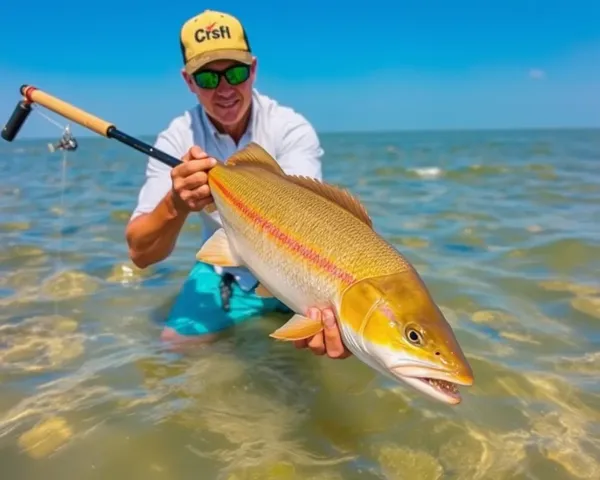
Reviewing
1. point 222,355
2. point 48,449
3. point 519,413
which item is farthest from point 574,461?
point 48,449

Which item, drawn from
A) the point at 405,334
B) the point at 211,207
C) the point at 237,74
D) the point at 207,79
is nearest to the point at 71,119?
the point at 207,79

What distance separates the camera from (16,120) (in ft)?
13.6

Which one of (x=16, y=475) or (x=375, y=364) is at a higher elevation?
(x=375, y=364)

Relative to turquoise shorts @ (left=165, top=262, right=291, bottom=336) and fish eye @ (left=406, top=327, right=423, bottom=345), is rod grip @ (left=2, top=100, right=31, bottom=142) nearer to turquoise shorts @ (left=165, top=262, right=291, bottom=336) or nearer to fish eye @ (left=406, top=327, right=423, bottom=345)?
turquoise shorts @ (left=165, top=262, right=291, bottom=336)

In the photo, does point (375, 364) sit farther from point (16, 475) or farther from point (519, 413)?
point (16, 475)

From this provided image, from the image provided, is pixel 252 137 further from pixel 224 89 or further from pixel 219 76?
pixel 219 76

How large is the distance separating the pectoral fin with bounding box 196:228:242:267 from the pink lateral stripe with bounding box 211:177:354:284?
0.93ft

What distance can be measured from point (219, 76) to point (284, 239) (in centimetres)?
155

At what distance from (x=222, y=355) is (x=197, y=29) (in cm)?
202

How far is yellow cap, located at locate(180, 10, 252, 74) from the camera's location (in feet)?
11.6

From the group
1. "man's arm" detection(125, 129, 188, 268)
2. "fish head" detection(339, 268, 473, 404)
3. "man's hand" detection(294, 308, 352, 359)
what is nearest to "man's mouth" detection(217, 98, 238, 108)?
"man's arm" detection(125, 129, 188, 268)

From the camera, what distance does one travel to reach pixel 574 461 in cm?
266

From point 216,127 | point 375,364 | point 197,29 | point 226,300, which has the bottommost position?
point 226,300

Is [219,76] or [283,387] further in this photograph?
[219,76]
